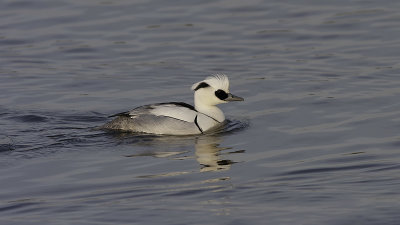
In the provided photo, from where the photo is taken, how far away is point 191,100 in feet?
57.2

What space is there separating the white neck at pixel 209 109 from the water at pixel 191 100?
A: 0.38 metres

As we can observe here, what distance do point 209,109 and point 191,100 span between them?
4.56 feet

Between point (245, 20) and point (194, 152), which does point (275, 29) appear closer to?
point (245, 20)

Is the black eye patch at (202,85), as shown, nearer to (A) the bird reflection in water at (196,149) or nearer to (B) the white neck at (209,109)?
(B) the white neck at (209,109)

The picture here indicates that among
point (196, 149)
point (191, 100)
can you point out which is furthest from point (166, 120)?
point (191, 100)

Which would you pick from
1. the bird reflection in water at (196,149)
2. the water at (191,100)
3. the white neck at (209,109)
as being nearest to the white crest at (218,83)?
the white neck at (209,109)

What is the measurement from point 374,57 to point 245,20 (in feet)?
13.5

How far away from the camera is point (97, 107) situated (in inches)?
653

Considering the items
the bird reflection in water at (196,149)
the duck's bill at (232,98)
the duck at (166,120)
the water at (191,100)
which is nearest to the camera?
the water at (191,100)

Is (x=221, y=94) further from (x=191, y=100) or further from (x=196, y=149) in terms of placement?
(x=196, y=149)

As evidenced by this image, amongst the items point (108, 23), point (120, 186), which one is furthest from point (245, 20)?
point (120, 186)

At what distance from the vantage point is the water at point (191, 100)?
35.9ft

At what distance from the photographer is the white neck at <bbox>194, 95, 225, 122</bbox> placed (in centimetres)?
1585

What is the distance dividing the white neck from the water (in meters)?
0.38
